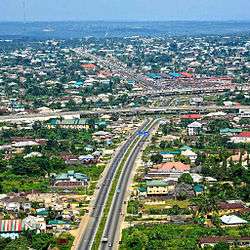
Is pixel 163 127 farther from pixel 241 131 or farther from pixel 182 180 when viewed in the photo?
pixel 182 180

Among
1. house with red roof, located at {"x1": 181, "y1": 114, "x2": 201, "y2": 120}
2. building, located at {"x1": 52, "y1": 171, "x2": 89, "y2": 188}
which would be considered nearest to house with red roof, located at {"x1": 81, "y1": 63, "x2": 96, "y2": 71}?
house with red roof, located at {"x1": 181, "y1": 114, "x2": 201, "y2": 120}

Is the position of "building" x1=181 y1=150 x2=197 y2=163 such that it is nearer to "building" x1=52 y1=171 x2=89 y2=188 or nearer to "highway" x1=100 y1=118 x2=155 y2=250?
"highway" x1=100 y1=118 x2=155 y2=250

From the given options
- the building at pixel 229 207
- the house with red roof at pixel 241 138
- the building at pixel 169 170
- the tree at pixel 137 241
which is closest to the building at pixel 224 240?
the tree at pixel 137 241

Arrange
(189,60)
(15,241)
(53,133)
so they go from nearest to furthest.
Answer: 1. (15,241)
2. (53,133)
3. (189,60)

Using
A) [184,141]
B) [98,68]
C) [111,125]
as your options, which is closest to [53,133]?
[111,125]

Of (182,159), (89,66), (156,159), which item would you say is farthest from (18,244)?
(89,66)

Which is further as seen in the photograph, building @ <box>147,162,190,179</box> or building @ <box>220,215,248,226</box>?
building @ <box>147,162,190,179</box>

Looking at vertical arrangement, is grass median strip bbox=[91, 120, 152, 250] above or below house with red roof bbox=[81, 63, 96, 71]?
above
